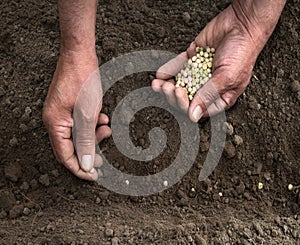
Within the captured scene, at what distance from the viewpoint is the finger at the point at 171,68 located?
2.14m

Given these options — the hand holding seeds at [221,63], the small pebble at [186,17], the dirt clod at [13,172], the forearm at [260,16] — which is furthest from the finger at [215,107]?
the dirt clod at [13,172]

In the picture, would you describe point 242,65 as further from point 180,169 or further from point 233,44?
point 180,169

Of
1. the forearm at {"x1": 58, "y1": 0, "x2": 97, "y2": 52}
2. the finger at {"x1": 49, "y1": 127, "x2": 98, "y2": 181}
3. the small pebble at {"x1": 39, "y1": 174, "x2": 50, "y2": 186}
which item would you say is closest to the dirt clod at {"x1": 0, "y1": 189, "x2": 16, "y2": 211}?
the small pebble at {"x1": 39, "y1": 174, "x2": 50, "y2": 186}

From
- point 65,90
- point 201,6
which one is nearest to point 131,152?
→ point 65,90

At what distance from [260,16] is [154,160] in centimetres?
69

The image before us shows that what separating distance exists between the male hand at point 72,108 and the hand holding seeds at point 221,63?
0.96 ft

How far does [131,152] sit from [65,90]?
35 centimetres

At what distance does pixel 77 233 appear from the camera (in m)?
1.85

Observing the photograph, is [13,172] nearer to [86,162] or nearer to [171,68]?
[86,162]

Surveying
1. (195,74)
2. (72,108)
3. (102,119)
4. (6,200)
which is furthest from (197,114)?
(6,200)

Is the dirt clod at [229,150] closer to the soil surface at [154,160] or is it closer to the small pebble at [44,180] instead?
the soil surface at [154,160]

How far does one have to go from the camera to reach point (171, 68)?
2.16m

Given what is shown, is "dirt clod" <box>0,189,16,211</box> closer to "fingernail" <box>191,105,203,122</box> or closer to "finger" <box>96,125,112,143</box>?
"finger" <box>96,125,112,143</box>

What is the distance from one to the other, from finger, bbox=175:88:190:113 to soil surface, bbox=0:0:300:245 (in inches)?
3.2
